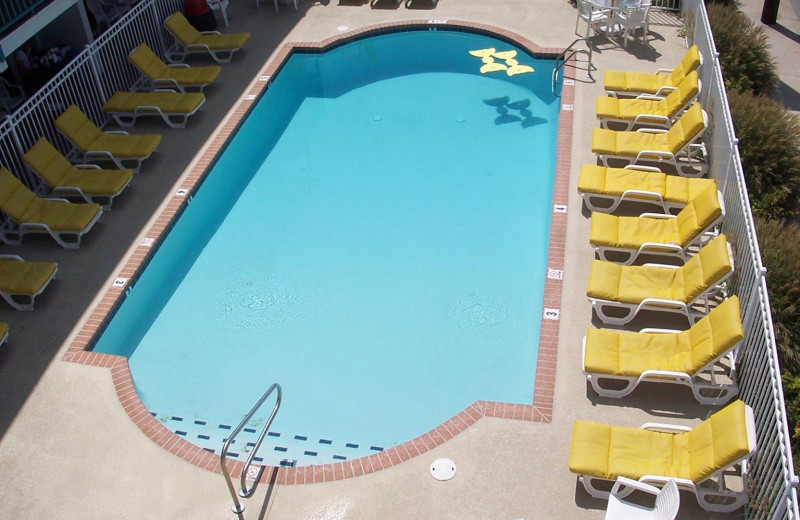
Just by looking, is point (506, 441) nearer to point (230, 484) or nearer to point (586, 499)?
point (586, 499)

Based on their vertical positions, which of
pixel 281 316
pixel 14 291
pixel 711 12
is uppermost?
pixel 711 12

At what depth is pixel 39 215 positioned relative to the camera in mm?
10930

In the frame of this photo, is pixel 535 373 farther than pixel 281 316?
No

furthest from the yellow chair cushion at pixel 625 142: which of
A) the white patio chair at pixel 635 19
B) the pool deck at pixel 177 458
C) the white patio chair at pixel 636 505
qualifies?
the white patio chair at pixel 636 505

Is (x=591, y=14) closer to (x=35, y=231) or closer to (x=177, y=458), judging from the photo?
(x=35, y=231)

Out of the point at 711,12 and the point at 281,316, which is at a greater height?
the point at 711,12

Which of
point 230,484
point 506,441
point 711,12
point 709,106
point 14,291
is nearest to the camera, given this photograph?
point 230,484

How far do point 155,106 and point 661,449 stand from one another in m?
9.87

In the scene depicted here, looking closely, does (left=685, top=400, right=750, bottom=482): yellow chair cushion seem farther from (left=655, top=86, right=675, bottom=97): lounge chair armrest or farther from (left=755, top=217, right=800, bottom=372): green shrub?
(left=655, top=86, right=675, bottom=97): lounge chair armrest

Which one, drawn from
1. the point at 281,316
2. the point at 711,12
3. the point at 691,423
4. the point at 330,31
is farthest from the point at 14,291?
the point at 711,12

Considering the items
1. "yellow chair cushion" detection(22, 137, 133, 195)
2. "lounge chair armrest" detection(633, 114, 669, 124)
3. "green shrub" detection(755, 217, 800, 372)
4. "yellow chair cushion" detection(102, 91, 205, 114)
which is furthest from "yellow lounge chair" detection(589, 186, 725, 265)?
"yellow chair cushion" detection(102, 91, 205, 114)

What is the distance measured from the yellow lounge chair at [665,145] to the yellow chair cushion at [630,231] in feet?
5.19

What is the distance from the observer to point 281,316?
10273 millimetres

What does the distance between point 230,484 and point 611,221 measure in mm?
5704
